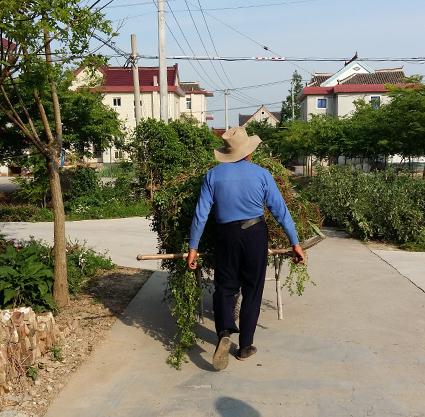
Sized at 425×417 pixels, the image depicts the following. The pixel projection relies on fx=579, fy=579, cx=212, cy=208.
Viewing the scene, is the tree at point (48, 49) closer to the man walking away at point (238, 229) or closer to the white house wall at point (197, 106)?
the man walking away at point (238, 229)

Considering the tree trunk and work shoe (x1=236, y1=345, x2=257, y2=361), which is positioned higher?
the tree trunk

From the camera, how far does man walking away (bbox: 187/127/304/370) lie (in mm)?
4461

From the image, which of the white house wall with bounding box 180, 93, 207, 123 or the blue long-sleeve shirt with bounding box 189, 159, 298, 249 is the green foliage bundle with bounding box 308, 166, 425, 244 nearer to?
the blue long-sleeve shirt with bounding box 189, 159, 298, 249

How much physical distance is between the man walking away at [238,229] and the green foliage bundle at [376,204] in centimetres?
600

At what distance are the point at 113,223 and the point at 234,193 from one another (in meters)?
9.51

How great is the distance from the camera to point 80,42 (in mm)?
5156

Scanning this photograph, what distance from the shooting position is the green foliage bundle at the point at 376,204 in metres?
9.99

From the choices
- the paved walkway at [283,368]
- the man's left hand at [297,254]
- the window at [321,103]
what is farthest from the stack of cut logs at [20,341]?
the window at [321,103]

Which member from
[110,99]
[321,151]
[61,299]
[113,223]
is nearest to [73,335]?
[61,299]

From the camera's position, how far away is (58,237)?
589 centimetres

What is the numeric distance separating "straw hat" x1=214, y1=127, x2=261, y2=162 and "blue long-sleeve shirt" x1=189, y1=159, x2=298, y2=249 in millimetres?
60

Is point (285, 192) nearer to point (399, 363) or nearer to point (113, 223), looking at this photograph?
point (399, 363)

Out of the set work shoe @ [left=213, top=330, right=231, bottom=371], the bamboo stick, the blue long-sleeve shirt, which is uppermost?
the blue long-sleeve shirt

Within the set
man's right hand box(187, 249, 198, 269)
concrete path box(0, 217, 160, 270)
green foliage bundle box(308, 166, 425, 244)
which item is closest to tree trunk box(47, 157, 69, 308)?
man's right hand box(187, 249, 198, 269)
